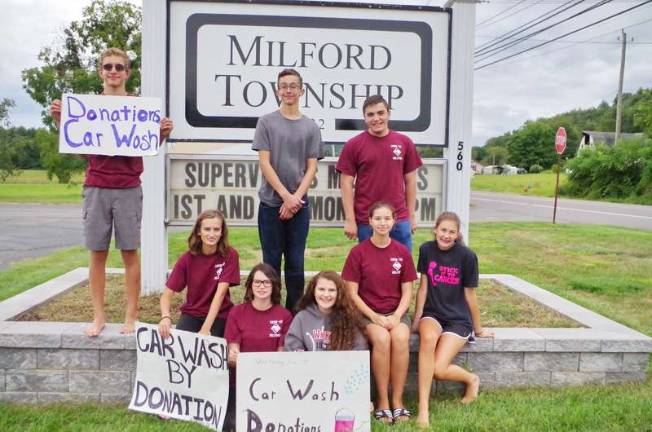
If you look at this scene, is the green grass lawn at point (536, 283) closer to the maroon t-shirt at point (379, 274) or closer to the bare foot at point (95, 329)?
the bare foot at point (95, 329)

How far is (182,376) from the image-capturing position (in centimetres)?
359

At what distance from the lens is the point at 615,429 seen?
3209 mm

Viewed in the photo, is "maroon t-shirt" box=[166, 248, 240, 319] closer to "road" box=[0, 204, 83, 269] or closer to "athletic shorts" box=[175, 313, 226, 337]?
"athletic shorts" box=[175, 313, 226, 337]

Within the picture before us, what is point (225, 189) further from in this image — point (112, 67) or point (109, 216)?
point (112, 67)

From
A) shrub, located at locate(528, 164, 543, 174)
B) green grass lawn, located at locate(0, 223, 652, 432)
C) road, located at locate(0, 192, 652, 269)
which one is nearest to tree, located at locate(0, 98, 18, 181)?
road, located at locate(0, 192, 652, 269)

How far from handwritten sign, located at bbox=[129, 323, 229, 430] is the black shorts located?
4.34ft

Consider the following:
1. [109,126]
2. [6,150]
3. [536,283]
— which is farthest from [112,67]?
[6,150]

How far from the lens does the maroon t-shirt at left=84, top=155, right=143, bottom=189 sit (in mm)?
3729

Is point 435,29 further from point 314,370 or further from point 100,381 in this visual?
point 100,381

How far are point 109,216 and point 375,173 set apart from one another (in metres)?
1.73

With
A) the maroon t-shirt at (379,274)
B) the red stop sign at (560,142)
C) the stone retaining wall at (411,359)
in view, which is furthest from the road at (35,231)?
the red stop sign at (560,142)

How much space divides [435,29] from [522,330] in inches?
104

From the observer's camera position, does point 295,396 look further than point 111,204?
No

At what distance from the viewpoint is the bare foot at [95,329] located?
3.72 metres
